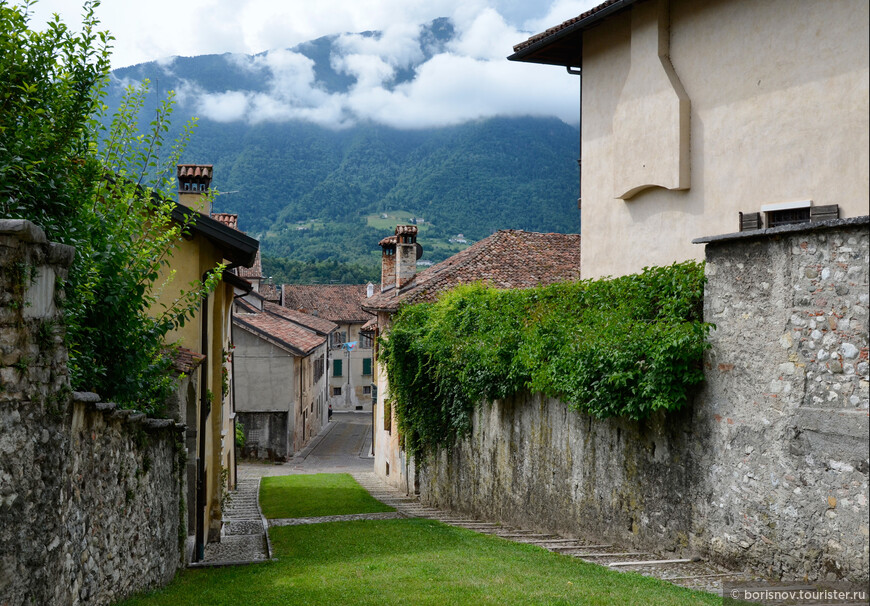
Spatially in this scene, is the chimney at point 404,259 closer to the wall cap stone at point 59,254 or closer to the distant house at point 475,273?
the distant house at point 475,273

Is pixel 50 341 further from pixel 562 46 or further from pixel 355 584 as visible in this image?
pixel 562 46

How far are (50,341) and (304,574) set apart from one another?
19.2ft

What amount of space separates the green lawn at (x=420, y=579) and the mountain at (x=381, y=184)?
75.6 m

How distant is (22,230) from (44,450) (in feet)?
5.00

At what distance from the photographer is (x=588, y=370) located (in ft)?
38.5

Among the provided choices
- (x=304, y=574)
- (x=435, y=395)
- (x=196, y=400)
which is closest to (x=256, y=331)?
(x=435, y=395)

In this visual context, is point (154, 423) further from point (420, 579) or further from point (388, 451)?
point (388, 451)

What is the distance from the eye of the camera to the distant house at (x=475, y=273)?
1026 inches

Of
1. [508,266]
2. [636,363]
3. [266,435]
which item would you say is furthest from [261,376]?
[636,363]

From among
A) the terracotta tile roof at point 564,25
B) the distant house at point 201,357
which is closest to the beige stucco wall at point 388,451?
the distant house at point 201,357

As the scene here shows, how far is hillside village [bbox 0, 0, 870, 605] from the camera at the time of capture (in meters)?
6.19

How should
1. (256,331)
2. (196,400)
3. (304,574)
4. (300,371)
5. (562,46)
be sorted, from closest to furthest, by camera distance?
(304,574) < (196,400) < (562,46) < (256,331) < (300,371)

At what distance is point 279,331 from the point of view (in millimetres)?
42312

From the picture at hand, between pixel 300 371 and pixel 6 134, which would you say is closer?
pixel 6 134
